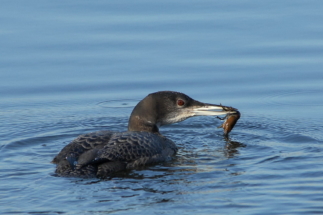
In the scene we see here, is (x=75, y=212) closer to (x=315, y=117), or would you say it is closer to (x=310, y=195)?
(x=310, y=195)

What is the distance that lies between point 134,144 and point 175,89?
3247mm

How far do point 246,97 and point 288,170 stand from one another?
345 centimetres

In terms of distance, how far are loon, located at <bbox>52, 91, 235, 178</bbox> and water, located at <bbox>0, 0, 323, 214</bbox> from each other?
0.19 meters

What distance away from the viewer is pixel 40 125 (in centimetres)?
1044

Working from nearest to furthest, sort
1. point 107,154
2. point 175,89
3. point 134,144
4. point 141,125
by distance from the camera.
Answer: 1. point 107,154
2. point 134,144
3. point 141,125
4. point 175,89

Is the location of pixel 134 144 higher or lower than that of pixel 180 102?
lower

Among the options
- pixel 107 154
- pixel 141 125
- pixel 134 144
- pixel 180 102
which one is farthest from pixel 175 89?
pixel 107 154

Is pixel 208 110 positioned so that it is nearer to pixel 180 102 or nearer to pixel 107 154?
pixel 180 102

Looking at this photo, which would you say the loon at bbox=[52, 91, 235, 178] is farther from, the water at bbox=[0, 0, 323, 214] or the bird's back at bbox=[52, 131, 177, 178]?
the water at bbox=[0, 0, 323, 214]

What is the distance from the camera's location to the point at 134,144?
8578 millimetres

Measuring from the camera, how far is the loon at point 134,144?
812cm

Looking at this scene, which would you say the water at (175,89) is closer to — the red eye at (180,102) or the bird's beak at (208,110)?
the bird's beak at (208,110)

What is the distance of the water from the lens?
733 cm

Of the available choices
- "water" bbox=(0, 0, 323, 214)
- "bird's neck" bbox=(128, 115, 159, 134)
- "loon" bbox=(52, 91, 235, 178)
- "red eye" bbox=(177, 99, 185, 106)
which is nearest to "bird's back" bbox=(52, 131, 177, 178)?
"loon" bbox=(52, 91, 235, 178)
